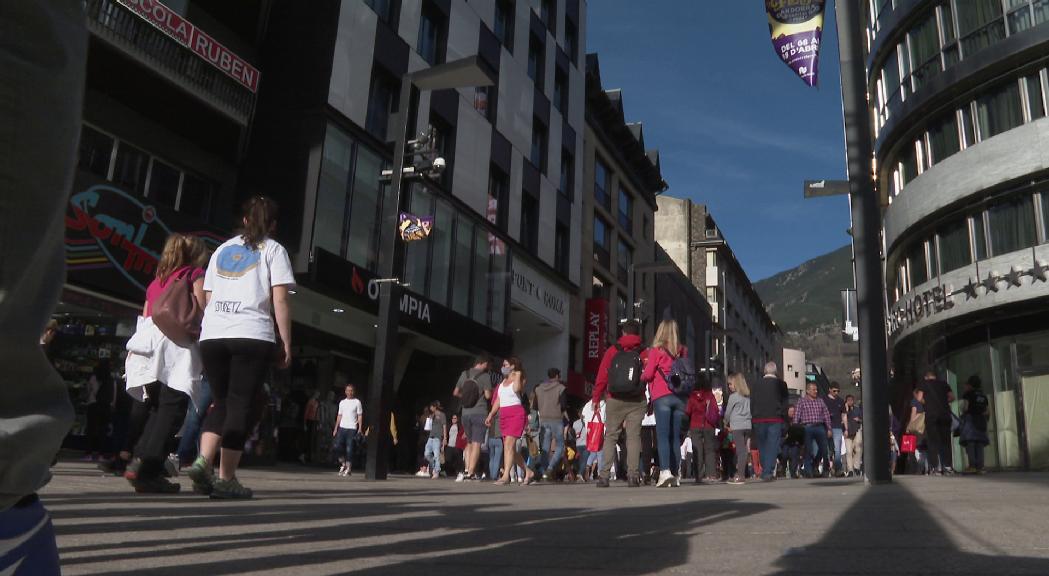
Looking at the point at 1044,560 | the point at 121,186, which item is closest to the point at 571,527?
the point at 1044,560

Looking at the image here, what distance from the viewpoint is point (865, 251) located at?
370 inches

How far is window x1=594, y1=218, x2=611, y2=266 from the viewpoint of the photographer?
38.1m

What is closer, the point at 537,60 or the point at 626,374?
the point at 626,374

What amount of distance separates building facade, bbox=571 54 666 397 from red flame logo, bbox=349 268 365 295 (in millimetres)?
14609

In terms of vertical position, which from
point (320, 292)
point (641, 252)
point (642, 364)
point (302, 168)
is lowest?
point (642, 364)

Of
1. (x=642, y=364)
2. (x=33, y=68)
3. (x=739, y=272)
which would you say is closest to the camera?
(x=33, y=68)

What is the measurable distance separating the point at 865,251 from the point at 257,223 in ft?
21.6

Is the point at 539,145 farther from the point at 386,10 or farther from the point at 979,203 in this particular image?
the point at 979,203

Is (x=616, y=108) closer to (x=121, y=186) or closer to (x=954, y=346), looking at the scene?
(x=954, y=346)

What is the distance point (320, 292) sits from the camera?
713 inches

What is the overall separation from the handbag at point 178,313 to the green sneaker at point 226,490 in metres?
1.01

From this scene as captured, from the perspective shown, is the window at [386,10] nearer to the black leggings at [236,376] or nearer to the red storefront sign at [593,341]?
the red storefront sign at [593,341]

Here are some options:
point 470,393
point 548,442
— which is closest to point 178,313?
point 470,393

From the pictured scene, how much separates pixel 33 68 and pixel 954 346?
85.6 ft
